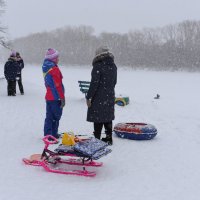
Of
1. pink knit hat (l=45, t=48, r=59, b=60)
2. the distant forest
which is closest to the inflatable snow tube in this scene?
pink knit hat (l=45, t=48, r=59, b=60)

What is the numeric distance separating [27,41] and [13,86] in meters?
123

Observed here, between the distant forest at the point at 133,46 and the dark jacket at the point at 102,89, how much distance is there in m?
69.3

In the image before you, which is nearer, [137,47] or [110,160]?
[110,160]

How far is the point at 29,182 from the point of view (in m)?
5.38

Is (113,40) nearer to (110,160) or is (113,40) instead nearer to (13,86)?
(13,86)

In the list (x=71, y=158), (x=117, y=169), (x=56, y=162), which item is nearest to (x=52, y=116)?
(x=71, y=158)

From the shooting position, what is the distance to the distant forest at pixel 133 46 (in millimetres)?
84137

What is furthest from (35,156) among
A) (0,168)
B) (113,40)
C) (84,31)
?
(84,31)

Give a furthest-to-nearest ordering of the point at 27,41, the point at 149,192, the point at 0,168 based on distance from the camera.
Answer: the point at 27,41 → the point at 0,168 → the point at 149,192

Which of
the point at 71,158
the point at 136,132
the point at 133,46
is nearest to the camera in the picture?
the point at 71,158

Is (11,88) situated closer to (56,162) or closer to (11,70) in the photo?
(11,70)

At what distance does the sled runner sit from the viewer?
5.74m

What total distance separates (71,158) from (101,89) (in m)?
1.60

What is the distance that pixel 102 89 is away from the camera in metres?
7.30
